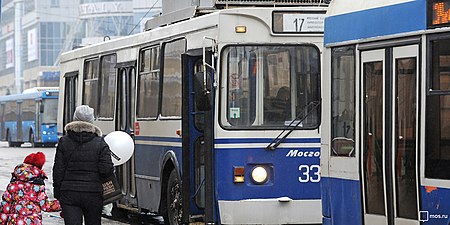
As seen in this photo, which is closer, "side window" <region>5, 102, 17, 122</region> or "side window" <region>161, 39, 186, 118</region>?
"side window" <region>161, 39, 186, 118</region>

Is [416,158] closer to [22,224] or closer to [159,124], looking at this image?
[22,224]

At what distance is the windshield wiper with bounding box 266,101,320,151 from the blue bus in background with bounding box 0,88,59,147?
4084cm

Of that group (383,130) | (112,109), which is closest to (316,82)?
(383,130)

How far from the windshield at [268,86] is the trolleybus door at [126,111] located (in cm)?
390

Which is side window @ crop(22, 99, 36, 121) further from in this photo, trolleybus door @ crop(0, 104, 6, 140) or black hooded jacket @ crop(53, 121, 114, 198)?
black hooded jacket @ crop(53, 121, 114, 198)

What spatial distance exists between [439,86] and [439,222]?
998 mm

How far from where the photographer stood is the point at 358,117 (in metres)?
9.70

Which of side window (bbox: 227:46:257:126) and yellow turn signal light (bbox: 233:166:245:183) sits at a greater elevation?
side window (bbox: 227:46:257:126)

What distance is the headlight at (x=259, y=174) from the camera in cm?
1259

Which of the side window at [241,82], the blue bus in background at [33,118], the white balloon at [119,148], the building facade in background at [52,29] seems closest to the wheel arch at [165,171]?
the side window at [241,82]

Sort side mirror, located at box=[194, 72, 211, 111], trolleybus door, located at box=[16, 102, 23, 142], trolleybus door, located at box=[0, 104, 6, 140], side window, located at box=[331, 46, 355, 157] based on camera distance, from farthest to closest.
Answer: trolleybus door, located at box=[0, 104, 6, 140] < trolleybus door, located at box=[16, 102, 23, 142] < side mirror, located at box=[194, 72, 211, 111] < side window, located at box=[331, 46, 355, 157]

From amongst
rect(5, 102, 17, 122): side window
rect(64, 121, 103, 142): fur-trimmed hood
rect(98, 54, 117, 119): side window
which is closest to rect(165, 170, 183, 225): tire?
rect(98, 54, 117, 119): side window

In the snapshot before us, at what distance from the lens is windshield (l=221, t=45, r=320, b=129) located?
1262 cm

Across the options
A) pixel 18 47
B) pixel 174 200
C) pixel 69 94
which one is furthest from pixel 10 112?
pixel 18 47
